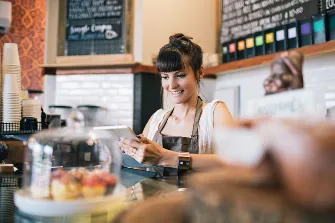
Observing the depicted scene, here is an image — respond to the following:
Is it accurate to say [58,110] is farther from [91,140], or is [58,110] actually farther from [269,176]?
[269,176]

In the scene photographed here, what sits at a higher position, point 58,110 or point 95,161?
point 58,110

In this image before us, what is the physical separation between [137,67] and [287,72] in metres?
3.69

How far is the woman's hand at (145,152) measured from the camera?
6.25 feet

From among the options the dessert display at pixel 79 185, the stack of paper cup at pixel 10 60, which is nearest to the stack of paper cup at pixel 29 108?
the stack of paper cup at pixel 10 60

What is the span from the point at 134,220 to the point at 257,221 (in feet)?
0.65

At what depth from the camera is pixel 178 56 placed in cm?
230

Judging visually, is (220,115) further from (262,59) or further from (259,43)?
(259,43)

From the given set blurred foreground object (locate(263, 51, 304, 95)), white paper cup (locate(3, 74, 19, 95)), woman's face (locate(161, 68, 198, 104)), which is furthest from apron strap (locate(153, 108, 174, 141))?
blurred foreground object (locate(263, 51, 304, 95))

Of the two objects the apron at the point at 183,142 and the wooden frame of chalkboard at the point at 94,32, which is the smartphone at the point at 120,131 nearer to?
the apron at the point at 183,142

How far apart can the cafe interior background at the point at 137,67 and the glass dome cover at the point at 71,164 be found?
2.44 meters

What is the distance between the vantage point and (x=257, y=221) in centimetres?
42

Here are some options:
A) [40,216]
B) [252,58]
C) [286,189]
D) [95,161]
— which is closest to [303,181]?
[286,189]

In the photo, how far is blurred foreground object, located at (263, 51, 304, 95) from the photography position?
24.0 inches

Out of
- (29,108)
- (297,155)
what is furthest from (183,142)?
(297,155)
